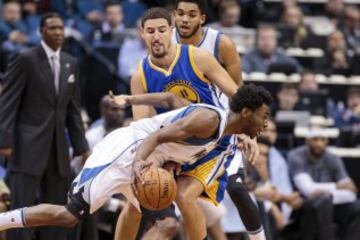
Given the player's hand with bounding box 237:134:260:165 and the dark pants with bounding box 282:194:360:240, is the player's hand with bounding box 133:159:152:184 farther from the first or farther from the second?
the dark pants with bounding box 282:194:360:240

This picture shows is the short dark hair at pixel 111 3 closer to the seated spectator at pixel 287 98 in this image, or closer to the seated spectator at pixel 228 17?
the seated spectator at pixel 228 17

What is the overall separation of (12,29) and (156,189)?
7058 millimetres

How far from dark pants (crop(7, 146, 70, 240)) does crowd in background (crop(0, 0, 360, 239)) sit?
0.79 metres

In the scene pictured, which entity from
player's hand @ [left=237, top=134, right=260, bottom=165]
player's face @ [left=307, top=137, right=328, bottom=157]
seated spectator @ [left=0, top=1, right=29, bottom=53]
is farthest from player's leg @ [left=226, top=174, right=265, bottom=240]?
seated spectator @ [left=0, top=1, right=29, bottom=53]

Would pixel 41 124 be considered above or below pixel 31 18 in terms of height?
below

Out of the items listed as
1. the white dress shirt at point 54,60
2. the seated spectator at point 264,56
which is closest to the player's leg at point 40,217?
the white dress shirt at point 54,60

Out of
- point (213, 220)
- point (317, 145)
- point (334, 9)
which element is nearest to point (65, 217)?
point (213, 220)

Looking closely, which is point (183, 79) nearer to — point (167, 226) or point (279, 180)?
point (167, 226)

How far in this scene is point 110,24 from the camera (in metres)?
15.0

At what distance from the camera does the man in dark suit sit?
9492mm

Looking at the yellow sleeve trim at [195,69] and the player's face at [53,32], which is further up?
the player's face at [53,32]

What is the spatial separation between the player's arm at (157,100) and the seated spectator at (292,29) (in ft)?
25.3

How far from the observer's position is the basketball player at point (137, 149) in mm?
7785

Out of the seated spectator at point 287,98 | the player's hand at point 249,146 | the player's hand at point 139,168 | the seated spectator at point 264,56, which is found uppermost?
the player's hand at point 139,168
